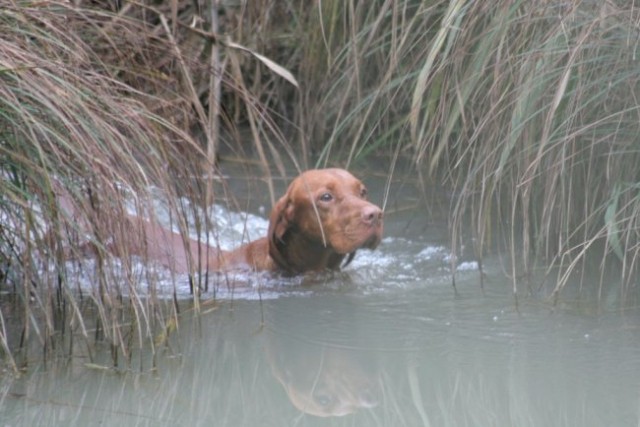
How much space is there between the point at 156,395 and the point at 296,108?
3369 mm

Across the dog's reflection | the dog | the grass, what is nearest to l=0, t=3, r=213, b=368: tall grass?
the grass

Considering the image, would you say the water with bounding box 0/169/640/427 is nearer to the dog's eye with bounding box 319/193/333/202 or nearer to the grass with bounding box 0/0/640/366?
the grass with bounding box 0/0/640/366

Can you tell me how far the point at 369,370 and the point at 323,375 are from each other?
0.13 meters

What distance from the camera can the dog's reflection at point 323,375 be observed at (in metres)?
3.46

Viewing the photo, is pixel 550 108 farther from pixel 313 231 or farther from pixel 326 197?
pixel 313 231

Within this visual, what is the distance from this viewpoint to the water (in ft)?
10.9

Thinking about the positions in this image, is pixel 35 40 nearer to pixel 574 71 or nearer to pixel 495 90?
pixel 495 90

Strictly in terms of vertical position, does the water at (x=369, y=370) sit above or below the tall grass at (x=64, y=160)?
below

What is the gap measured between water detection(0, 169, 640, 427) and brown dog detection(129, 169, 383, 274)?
13.7 inches

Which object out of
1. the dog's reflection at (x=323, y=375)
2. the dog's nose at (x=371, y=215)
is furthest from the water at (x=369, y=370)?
the dog's nose at (x=371, y=215)

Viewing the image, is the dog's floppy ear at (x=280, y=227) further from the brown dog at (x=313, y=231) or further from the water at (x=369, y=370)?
the water at (x=369, y=370)

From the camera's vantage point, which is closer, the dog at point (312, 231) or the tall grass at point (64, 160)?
the tall grass at point (64, 160)

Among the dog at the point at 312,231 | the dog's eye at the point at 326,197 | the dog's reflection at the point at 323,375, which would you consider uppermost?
the dog's eye at the point at 326,197

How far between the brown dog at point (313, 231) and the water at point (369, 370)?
0.35 metres
